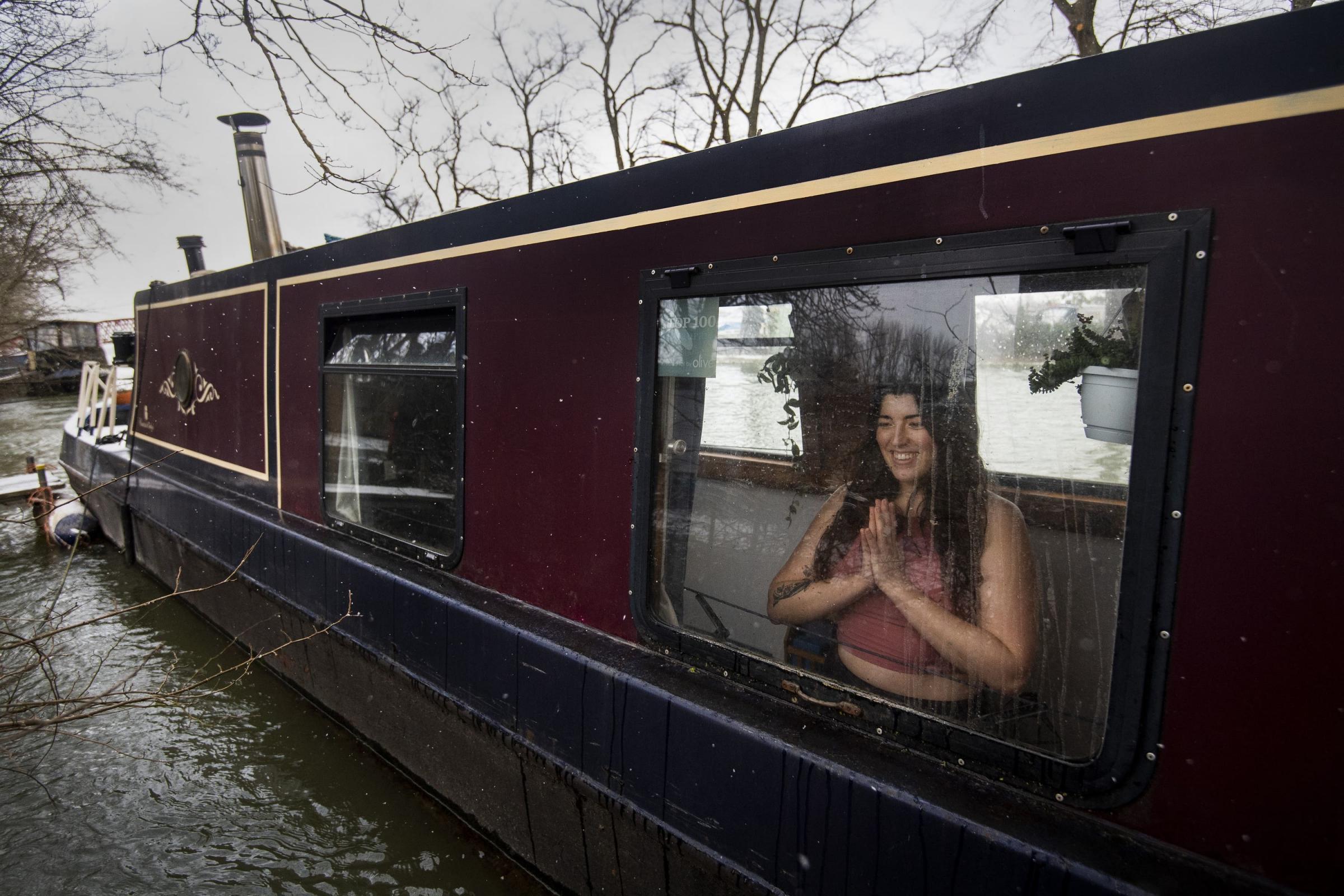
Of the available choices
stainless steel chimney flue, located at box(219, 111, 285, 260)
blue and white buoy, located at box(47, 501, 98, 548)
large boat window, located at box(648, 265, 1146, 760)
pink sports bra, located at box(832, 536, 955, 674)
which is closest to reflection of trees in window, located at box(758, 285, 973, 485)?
large boat window, located at box(648, 265, 1146, 760)

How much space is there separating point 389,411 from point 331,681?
1613 millimetres

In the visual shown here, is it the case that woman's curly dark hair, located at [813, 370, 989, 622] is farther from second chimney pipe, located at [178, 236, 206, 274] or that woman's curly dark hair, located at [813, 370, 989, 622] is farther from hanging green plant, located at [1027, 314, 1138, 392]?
second chimney pipe, located at [178, 236, 206, 274]

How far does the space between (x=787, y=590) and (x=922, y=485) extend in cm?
51

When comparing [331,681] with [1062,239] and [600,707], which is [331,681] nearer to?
[600,707]

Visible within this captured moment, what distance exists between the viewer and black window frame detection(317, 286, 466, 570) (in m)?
3.16

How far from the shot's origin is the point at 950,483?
1744 mm

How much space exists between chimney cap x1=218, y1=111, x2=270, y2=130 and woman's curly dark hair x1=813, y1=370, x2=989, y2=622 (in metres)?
6.56

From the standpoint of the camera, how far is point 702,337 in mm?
2225

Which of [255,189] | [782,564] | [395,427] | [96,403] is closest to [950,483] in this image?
[782,564]

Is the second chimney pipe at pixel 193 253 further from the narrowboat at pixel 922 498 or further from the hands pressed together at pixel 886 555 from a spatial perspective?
the hands pressed together at pixel 886 555

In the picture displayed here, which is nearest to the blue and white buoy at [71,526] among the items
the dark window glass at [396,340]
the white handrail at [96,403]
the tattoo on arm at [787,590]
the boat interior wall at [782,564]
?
the white handrail at [96,403]

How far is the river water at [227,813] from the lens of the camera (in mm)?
3141

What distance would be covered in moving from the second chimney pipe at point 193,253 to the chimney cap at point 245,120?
141 cm

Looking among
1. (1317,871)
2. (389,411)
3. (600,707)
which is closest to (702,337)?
(600,707)
